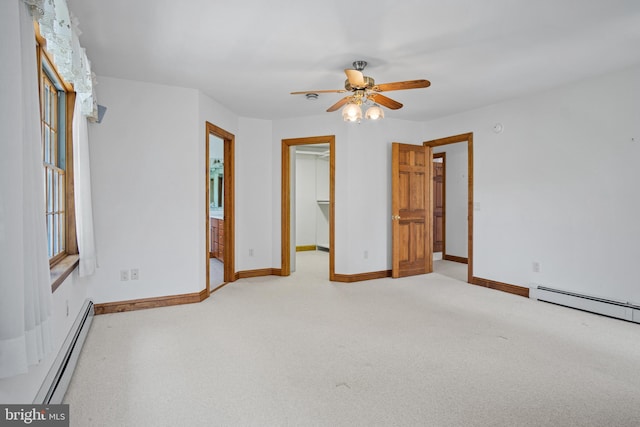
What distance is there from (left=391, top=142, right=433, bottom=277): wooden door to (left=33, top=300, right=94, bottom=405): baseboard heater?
3.76m

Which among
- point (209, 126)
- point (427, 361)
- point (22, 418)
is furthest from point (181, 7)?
point (427, 361)

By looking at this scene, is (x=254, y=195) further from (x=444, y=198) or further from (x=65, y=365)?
(x=444, y=198)

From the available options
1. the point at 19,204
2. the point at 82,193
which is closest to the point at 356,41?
the point at 19,204

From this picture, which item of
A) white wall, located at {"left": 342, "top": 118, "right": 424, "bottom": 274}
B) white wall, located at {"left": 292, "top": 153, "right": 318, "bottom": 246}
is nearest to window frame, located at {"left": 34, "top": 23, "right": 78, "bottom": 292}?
white wall, located at {"left": 342, "top": 118, "right": 424, "bottom": 274}

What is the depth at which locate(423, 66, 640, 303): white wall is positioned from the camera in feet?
11.1

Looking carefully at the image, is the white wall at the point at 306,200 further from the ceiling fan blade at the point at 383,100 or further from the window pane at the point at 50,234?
the window pane at the point at 50,234

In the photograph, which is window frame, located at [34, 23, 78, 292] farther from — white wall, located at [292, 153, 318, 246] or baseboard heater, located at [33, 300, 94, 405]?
white wall, located at [292, 153, 318, 246]

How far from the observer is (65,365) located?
2199 millimetres

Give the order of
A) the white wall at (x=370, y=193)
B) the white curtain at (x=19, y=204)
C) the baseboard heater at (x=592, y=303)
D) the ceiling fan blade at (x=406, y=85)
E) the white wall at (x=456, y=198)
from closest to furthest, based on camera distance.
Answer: the white curtain at (x=19, y=204)
the ceiling fan blade at (x=406, y=85)
the baseboard heater at (x=592, y=303)
the white wall at (x=370, y=193)
the white wall at (x=456, y=198)

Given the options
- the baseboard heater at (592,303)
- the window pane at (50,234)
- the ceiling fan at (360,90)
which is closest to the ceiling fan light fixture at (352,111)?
the ceiling fan at (360,90)

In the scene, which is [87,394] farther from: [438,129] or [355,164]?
[438,129]

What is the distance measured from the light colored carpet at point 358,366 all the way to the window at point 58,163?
Answer: 0.83 m

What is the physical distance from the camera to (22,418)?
1475 mm

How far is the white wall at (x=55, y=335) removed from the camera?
4.75 ft
